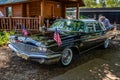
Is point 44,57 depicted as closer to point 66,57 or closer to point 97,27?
point 66,57

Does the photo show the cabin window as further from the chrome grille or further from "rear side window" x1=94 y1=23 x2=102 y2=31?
the chrome grille

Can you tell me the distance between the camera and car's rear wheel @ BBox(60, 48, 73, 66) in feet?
20.9

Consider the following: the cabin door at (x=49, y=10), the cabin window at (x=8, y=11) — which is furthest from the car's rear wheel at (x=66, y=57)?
the cabin window at (x=8, y=11)

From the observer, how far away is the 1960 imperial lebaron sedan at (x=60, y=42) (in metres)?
5.73

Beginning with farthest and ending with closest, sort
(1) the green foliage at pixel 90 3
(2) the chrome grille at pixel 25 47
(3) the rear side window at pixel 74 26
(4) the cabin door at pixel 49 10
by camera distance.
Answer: (1) the green foliage at pixel 90 3 < (4) the cabin door at pixel 49 10 < (3) the rear side window at pixel 74 26 < (2) the chrome grille at pixel 25 47

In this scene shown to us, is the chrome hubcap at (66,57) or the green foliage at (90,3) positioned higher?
the green foliage at (90,3)

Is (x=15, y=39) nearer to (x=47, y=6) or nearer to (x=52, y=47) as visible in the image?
(x=52, y=47)

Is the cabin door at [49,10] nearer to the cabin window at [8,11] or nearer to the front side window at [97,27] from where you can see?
the cabin window at [8,11]

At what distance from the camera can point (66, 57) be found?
6.55m

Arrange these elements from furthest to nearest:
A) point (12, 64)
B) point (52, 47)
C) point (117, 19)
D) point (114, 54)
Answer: point (117, 19) → point (114, 54) → point (12, 64) → point (52, 47)

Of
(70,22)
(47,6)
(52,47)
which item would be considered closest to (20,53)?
(52,47)

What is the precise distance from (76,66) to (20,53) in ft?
6.78

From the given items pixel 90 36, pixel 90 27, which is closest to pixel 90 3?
pixel 90 27

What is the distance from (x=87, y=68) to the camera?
21.5 ft
